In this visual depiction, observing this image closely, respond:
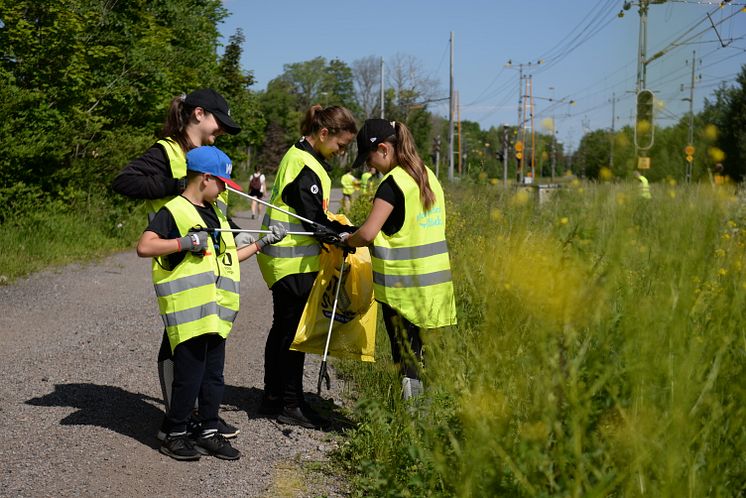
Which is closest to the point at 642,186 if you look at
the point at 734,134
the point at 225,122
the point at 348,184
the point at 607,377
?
the point at 225,122

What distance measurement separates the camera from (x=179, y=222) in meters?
4.69

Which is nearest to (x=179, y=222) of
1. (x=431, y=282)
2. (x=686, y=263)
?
(x=431, y=282)

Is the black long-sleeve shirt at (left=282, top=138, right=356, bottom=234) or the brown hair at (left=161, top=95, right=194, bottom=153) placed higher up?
the brown hair at (left=161, top=95, right=194, bottom=153)

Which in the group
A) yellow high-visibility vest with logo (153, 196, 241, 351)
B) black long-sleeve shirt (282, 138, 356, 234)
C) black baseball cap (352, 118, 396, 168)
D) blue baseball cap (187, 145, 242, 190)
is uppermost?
black baseball cap (352, 118, 396, 168)

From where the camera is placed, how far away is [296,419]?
5.61m

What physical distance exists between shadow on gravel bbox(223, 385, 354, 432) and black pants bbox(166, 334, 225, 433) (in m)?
0.83

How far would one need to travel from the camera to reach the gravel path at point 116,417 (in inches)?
178

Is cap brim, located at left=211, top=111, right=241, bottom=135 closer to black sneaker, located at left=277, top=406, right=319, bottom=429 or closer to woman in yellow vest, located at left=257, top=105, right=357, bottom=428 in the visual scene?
woman in yellow vest, located at left=257, top=105, right=357, bottom=428

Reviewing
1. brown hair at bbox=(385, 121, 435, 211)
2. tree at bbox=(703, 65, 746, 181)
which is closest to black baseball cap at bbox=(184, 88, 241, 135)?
brown hair at bbox=(385, 121, 435, 211)

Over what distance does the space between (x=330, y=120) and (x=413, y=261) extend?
122 centimetres

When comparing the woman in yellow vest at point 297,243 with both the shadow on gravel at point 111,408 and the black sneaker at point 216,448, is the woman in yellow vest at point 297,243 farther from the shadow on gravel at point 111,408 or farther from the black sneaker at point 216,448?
the shadow on gravel at point 111,408

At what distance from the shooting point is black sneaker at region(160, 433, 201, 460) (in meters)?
4.85

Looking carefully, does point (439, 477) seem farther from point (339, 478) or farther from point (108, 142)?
point (108, 142)

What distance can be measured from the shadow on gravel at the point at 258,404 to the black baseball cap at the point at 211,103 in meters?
1.91
